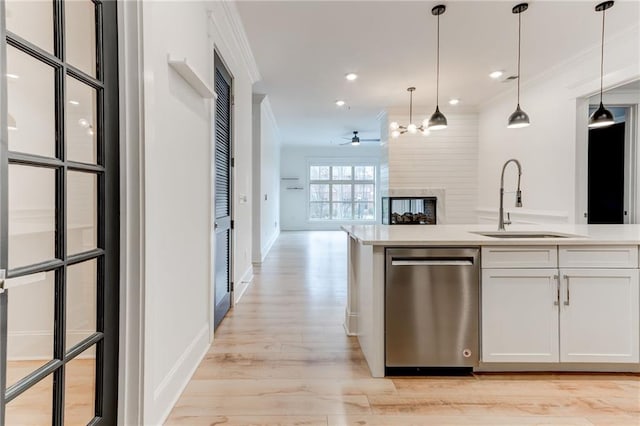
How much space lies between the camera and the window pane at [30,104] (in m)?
1.03

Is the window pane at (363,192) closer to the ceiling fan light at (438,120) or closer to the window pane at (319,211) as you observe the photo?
the window pane at (319,211)

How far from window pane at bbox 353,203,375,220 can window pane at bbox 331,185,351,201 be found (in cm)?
55

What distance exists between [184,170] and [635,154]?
5965 mm

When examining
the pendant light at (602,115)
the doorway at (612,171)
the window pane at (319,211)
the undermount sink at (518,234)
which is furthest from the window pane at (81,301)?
the window pane at (319,211)

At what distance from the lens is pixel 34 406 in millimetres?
1134

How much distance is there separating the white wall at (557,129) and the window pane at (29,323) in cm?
525

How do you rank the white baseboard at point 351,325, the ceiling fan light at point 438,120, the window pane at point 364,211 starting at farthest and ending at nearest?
the window pane at point 364,211 → the ceiling fan light at point 438,120 → the white baseboard at point 351,325

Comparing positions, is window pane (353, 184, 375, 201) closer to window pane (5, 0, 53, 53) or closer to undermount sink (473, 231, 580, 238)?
undermount sink (473, 231, 580, 238)

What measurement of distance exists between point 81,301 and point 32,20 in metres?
1.00

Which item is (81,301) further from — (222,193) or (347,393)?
(222,193)

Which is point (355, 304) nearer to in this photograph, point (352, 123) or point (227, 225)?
point (227, 225)

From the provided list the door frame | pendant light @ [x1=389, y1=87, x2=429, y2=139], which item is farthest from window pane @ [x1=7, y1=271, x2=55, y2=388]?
pendant light @ [x1=389, y1=87, x2=429, y2=139]

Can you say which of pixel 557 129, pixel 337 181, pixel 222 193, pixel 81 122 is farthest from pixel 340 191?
pixel 81 122

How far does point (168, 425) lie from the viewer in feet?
5.75
